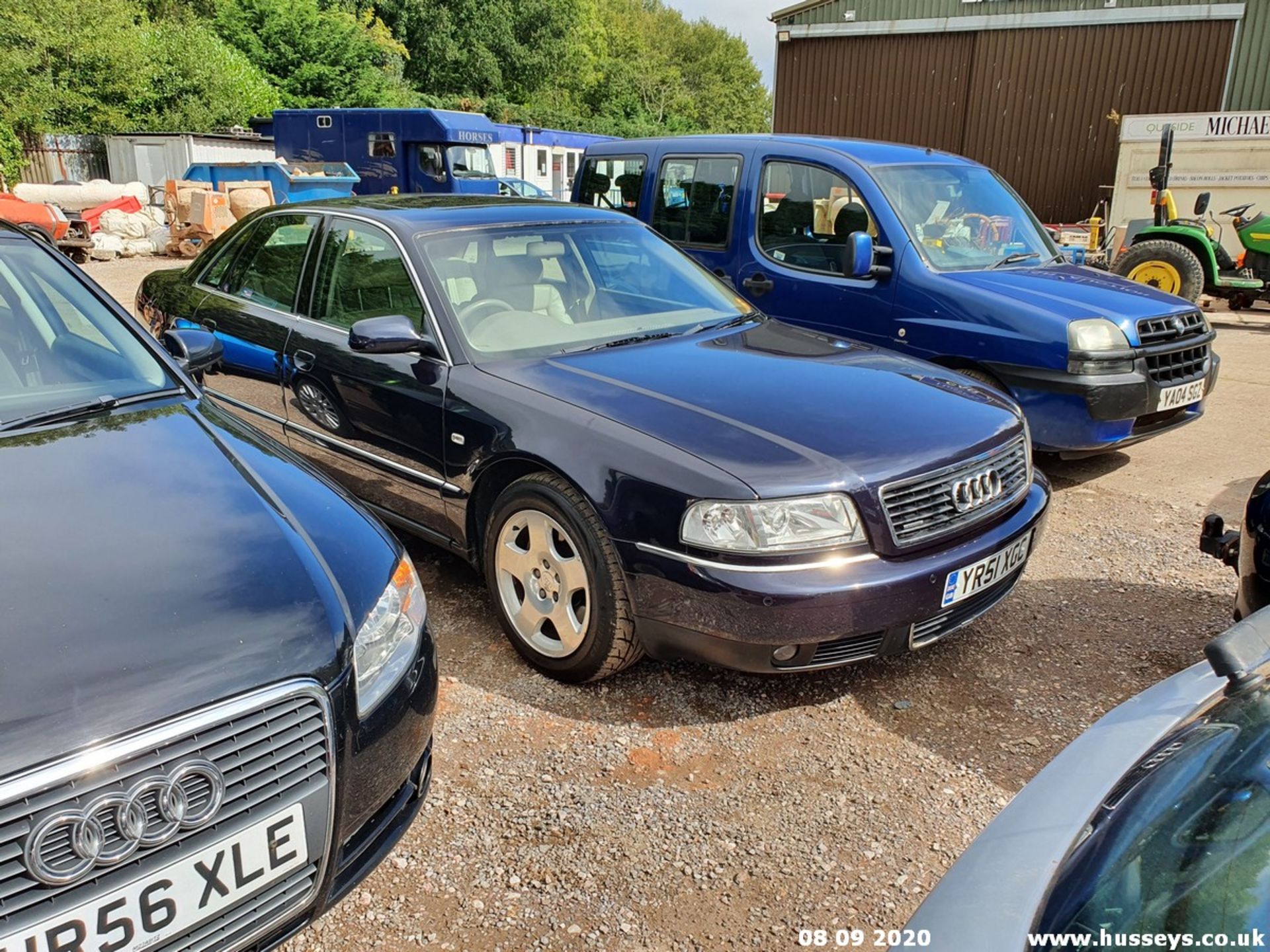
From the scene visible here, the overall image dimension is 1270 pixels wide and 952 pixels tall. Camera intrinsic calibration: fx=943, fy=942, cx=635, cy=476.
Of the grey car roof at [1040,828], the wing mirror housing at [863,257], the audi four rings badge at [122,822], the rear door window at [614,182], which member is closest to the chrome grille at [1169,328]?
the wing mirror housing at [863,257]

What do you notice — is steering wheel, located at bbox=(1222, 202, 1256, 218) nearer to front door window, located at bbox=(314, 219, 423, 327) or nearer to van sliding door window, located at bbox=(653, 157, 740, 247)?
van sliding door window, located at bbox=(653, 157, 740, 247)

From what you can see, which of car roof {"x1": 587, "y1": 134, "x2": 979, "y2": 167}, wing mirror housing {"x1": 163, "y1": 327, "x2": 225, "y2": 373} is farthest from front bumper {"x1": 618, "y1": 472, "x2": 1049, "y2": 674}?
car roof {"x1": 587, "y1": 134, "x2": 979, "y2": 167}

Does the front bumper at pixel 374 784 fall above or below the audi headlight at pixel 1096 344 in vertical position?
below

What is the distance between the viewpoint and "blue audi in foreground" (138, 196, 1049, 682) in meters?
2.71

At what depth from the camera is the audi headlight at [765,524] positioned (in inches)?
105

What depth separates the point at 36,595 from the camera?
5.81 feet

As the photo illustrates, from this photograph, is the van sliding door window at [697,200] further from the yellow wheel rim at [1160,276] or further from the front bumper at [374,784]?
the yellow wheel rim at [1160,276]

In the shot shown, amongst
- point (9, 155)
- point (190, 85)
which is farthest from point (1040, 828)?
point (190, 85)

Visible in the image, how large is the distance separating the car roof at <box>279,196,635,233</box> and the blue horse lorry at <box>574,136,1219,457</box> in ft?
3.82

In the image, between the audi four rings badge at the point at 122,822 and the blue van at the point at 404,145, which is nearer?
the audi four rings badge at the point at 122,822

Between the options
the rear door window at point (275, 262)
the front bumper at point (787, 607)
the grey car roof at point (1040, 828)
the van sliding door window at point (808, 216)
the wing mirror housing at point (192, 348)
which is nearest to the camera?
the grey car roof at point (1040, 828)

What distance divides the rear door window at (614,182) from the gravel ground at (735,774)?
358 centimetres

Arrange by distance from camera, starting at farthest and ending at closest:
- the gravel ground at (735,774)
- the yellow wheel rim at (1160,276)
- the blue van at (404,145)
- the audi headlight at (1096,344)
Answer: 1. the blue van at (404,145)
2. the yellow wheel rim at (1160,276)
3. the audi headlight at (1096,344)
4. the gravel ground at (735,774)

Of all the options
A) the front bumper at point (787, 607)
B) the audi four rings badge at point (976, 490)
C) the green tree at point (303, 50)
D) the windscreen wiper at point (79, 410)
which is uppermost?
the green tree at point (303, 50)
